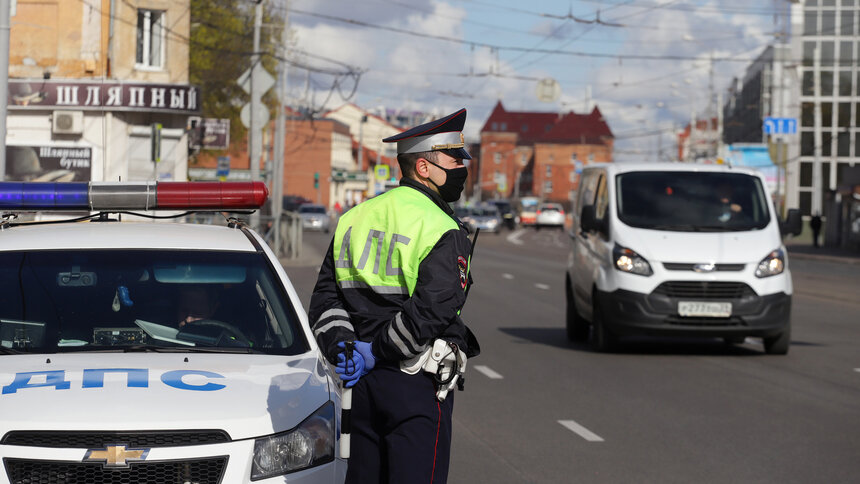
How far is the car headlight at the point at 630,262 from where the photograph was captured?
1428cm

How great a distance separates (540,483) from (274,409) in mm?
3143

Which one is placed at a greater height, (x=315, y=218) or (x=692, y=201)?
(x=315, y=218)

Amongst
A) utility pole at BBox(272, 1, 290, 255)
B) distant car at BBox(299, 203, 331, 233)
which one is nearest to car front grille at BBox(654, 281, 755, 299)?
utility pole at BBox(272, 1, 290, 255)

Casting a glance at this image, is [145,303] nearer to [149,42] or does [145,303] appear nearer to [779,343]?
[779,343]

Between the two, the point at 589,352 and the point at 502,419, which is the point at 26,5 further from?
the point at 502,419

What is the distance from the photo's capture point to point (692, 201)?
1507cm

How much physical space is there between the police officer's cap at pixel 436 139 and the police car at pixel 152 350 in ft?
3.43

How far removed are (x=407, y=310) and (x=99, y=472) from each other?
1186 millimetres

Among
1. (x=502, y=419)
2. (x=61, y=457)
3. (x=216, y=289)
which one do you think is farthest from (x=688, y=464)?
(x=61, y=457)

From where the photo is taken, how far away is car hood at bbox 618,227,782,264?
14242mm

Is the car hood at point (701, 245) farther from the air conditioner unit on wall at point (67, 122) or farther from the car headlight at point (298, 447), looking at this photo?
the air conditioner unit on wall at point (67, 122)

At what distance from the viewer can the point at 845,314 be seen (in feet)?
70.7

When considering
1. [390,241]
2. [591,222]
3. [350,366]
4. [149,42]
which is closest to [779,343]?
[591,222]

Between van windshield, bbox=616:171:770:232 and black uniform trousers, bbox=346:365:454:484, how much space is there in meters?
10.5
